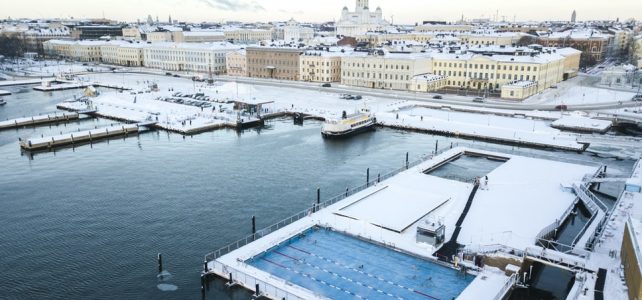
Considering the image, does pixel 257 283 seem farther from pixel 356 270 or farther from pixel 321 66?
pixel 321 66

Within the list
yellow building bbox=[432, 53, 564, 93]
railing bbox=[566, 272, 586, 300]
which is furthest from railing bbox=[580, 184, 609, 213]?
yellow building bbox=[432, 53, 564, 93]

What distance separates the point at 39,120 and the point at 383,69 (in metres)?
51.4

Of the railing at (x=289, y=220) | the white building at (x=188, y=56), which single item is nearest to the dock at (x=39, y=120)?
the railing at (x=289, y=220)

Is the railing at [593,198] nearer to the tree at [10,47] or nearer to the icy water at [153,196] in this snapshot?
the icy water at [153,196]

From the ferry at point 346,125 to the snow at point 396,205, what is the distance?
17.7 metres

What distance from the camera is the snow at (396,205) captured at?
30875 millimetres

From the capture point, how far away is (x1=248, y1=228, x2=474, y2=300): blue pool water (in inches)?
920

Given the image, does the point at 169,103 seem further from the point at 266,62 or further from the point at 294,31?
the point at 294,31

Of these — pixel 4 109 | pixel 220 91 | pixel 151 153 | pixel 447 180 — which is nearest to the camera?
pixel 447 180

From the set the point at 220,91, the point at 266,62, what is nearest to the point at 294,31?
the point at 266,62

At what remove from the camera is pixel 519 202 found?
34406 mm

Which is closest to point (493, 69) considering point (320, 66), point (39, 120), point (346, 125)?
point (320, 66)

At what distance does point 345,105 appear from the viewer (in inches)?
2837

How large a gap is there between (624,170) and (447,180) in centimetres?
1591
